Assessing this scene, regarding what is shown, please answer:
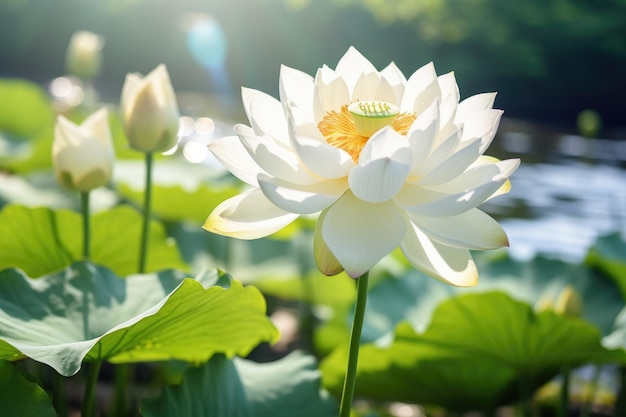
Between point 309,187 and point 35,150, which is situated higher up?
point 309,187

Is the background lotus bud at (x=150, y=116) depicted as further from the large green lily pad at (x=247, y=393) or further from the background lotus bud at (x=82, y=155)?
the large green lily pad at (x=247, y=393)

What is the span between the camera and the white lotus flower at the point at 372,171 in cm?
56

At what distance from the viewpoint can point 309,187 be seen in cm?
60

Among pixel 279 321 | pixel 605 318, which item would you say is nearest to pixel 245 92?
pixel 605 318

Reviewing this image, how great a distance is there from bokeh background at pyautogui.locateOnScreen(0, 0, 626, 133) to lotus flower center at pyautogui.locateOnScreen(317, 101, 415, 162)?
375 inches

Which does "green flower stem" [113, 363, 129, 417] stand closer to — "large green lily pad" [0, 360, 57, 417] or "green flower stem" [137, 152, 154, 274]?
"green flower stem" [137, 152, 154, 274]

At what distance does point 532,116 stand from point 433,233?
880 centimetres

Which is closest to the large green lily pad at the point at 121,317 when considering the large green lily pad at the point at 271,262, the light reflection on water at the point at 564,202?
the large green lily pad at the point at 271,262

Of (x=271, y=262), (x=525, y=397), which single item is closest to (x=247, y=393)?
(x=525, y=397)

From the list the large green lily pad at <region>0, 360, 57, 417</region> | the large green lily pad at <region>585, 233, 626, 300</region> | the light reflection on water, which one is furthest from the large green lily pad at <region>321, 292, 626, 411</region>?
the light reflection on water

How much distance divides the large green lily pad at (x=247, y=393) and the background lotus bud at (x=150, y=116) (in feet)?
0.91

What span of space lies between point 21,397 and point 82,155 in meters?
0.34

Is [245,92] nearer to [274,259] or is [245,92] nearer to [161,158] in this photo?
[274,259]

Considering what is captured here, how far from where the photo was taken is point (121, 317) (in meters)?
0.81
